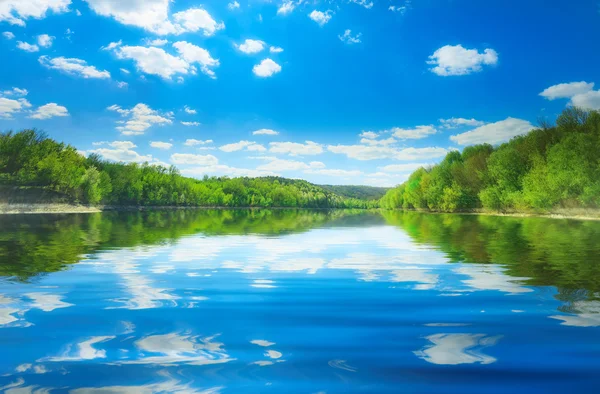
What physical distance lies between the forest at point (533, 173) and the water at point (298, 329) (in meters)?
65.2

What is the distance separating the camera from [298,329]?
7.96 meters

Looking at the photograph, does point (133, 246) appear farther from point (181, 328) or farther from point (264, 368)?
point (264, 368)

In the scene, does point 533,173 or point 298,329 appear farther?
point 533,173

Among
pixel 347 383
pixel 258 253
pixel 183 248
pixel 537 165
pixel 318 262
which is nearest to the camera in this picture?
pixel 347 383

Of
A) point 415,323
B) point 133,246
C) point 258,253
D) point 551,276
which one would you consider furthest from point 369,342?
point 133,246

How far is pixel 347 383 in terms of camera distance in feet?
18.3

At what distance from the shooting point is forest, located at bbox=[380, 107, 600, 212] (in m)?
71.2

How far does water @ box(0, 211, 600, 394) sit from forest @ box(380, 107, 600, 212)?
65175 mm

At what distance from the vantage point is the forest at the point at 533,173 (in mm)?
71250

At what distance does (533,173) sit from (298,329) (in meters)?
87.8

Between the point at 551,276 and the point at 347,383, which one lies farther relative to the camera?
the point at 551,276

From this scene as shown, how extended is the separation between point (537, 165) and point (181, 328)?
3516 inches

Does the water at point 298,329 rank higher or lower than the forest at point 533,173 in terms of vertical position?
lower

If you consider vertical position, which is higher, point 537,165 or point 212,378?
point 537,165
